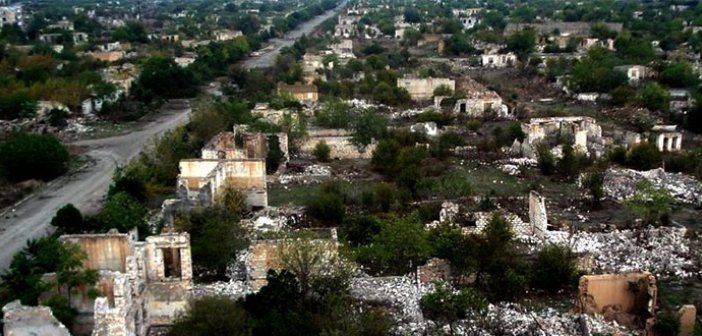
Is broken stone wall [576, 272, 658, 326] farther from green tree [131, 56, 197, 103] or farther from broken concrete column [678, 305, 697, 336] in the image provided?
green tree [131, 56, 197, 103]

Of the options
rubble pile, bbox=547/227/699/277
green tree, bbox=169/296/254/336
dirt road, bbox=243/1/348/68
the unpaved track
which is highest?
green tree, bbox=169/296/254/336

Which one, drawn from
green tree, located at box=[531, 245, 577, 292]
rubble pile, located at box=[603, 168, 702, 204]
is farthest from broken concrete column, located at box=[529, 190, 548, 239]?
rubble pile, located at box=[603, 168, 702, 204]

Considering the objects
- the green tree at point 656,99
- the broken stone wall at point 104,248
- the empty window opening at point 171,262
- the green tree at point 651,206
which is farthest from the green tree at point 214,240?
the green tree at point 656,99

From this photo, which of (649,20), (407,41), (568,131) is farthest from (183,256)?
(649,20)

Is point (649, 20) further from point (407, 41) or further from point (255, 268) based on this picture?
point (255, 268)

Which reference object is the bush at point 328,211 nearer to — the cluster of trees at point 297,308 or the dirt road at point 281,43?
the cluster of trees at point 297,308

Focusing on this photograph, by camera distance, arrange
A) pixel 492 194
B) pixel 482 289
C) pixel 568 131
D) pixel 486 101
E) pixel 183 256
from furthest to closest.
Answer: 1. pixel 486 101
2. pixel 568 131
3. pixel 492 194
4. pixel 482 289
5. pixel 183 256
